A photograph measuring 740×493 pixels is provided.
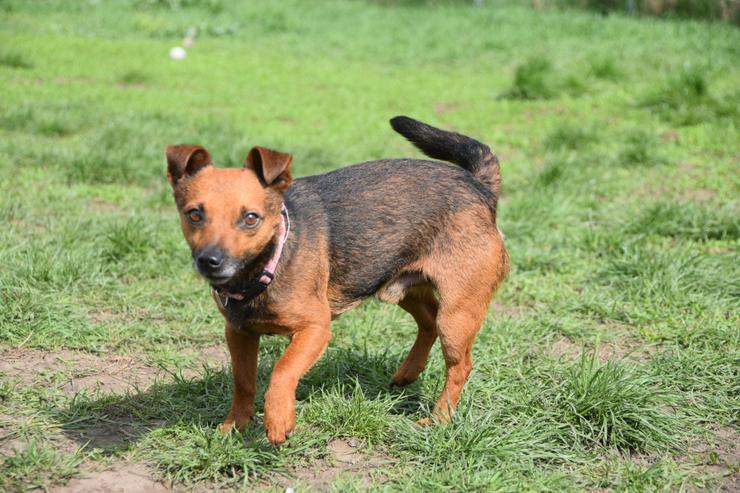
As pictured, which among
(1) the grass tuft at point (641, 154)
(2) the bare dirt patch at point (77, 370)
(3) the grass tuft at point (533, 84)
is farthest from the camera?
(3) the grass tuft at point (533, 84)

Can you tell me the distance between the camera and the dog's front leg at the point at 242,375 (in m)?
3.97

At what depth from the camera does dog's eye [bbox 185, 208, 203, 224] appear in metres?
3.47

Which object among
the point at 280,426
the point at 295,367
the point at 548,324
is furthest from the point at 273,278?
the point at 548,324

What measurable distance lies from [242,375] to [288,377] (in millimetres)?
481

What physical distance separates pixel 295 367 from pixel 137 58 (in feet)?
38.4

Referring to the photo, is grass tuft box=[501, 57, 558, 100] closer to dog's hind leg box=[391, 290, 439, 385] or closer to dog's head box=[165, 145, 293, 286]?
dog's hind leg box=[391, 290, 439, 385]

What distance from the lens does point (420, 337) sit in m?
4.60

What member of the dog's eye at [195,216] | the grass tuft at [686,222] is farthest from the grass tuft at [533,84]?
the dog's eye at [195,216]

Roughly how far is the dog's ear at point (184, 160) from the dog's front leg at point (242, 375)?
79 cm

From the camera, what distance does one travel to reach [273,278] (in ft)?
12.2

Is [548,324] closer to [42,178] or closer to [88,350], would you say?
[88,350]

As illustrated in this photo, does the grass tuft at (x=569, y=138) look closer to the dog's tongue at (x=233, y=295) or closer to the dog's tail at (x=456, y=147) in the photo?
the dog's tail at (x=456, y=147)

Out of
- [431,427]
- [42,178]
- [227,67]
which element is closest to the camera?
[431,427]

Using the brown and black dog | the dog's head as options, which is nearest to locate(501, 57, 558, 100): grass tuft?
the brown and black dog
